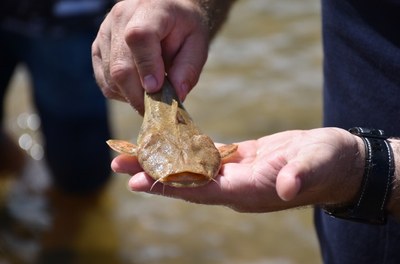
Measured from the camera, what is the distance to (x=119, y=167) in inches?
89.1

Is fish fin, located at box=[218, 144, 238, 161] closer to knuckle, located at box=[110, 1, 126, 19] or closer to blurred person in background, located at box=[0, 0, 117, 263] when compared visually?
knuckle, located at box=[110, 1, 126, 19]

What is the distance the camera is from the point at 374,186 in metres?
2.02

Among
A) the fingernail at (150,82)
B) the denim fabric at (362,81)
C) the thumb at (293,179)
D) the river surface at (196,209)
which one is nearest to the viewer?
the thumb at (293,179)

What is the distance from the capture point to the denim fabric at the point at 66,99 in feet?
14.5

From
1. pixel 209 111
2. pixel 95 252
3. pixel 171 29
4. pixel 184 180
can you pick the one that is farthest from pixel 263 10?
pixel 184 180

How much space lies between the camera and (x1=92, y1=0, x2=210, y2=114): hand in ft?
7.82

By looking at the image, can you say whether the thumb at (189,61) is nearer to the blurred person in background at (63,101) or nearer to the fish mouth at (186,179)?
the fish mouth at (186,179)

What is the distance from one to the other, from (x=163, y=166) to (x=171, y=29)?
1.83ft

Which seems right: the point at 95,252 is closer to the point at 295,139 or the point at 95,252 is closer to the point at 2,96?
the point at 2,96

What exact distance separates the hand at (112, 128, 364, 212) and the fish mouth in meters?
0.02

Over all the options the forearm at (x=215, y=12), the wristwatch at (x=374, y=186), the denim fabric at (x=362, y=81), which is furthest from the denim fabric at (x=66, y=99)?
the wristwatch at (x=374, y=186)

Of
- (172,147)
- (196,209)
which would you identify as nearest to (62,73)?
(196,209)

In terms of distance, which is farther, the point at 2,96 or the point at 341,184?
the point at 2,96

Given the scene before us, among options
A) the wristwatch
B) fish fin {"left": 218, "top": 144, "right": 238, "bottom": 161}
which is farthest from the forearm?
the wristwatch
